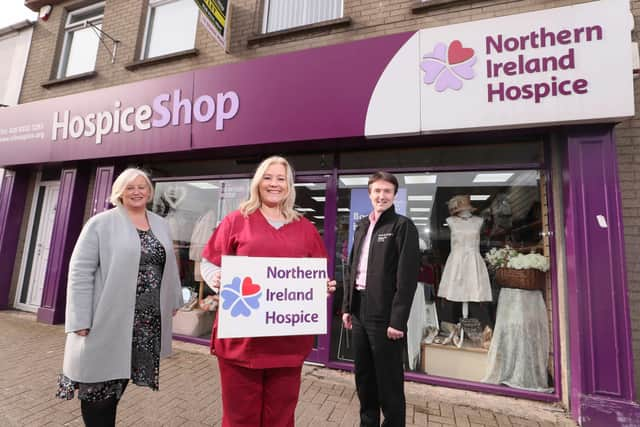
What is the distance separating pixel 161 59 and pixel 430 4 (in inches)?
169

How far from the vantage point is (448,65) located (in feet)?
11.1

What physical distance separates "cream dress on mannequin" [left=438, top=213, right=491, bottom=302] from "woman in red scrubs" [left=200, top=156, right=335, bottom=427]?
244 centimetres

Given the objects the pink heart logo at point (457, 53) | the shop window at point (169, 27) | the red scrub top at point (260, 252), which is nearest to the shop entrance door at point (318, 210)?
the pink heart logo at point (457, 53)

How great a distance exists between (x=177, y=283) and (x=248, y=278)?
2.93 feet

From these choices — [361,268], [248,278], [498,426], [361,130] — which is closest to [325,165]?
[361,130]

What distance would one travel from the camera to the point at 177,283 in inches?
88.7

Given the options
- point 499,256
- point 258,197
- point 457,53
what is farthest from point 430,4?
point 258,197

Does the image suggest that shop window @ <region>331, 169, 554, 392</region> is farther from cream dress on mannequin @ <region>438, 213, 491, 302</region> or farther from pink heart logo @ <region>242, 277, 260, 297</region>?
pink heart logo @ <region>242, 277, 260, 297</region>

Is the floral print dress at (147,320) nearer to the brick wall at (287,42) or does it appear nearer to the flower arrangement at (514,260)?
the flower arrangement at (514,260)

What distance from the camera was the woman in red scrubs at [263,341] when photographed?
1632 millimetres

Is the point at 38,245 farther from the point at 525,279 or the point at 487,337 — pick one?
the point at 525,279

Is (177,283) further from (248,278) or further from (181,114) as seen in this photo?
(181,114)

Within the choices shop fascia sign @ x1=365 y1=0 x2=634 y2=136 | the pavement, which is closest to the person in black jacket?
the pavement

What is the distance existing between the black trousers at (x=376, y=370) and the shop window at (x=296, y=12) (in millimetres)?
4223
